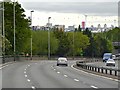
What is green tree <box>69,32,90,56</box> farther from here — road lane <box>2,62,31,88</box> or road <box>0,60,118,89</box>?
road <box>0,60,118,89</box>

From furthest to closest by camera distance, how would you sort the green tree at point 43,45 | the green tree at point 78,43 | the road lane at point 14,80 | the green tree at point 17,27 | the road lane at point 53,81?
the green tree at point 78,43
the green tree at point 43,45
the green tree at point 17,27
the road lane at point 14,80
the road lane at point 53,81

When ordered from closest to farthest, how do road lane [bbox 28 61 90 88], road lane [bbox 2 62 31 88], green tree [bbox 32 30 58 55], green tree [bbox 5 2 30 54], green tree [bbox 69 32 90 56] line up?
road lane [bbox 28 61 90 88], road lane [bbox 2 62 31 88], green tree [bbox 5 2 30 54], green tree [bbox 32 30 58 55], green tree [bbox 69 32 90 56]

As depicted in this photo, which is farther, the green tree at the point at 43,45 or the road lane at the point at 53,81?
the green tree at the point at 43,45

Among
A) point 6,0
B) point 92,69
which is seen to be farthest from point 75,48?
point 92,69

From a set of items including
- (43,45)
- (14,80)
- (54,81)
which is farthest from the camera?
(43,45)

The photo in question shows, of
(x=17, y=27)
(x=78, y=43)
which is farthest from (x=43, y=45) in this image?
(x=17, y=27)

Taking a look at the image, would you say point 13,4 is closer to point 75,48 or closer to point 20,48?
point 20,48

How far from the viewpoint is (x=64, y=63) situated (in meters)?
68.0

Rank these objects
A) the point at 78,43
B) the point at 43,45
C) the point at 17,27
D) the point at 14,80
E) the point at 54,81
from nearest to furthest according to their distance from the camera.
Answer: the point at 54,81, the point at 14,80, the point at 17,27, the point at 43,45, the point at 78,43

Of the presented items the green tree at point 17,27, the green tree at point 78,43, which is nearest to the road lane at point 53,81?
the green tree at point 17,27

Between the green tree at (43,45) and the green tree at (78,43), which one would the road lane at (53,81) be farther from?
the green tree at (78,43)

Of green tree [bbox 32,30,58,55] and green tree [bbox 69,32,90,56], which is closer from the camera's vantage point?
green tree [bbox 32,30,58,55]

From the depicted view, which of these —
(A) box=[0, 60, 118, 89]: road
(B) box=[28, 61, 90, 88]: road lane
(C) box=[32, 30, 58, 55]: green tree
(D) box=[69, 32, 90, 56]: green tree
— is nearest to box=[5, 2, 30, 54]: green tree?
(C) box=[32, 30, 58, 55]: green tree

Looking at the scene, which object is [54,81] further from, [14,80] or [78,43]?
[78,43]
